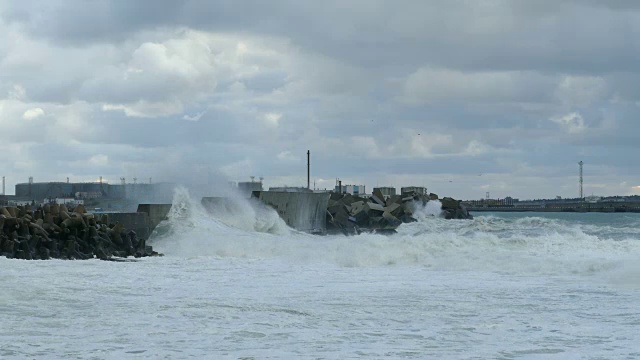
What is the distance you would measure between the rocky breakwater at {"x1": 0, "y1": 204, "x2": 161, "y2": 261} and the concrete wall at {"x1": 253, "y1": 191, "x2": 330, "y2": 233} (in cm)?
1164

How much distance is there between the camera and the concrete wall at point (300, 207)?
1278 inches

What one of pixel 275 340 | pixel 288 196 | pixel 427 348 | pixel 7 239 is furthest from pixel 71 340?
pixel 288 196

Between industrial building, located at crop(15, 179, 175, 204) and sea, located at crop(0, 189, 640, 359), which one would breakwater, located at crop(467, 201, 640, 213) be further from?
sea, located at crop(0, 189, 640, 359)

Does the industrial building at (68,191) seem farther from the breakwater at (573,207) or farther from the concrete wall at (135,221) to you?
the breakwater at (573,207)

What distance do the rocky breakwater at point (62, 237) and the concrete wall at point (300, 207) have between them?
11.6 metres

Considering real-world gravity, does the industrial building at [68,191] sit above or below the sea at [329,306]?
above

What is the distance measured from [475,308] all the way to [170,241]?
13059mm

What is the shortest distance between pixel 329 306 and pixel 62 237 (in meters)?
9.76

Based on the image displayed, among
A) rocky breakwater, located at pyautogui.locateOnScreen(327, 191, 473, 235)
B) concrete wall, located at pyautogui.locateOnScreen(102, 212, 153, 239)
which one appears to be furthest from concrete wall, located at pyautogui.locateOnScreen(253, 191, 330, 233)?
concrete wall, located at pyautogui.locateOnScreen(102, 212, 153, 239)

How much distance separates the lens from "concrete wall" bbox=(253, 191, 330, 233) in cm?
3247

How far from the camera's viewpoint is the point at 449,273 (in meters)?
16.5

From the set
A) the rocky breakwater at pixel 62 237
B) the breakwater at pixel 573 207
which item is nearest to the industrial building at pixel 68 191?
the rocky breakwater at pixel 62 237

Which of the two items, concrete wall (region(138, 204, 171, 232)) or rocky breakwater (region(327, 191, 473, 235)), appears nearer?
concrete wall (region(138, 204, 171, 232))

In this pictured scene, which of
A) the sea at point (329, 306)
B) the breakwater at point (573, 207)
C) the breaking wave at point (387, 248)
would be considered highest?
the breakwater at point (573, 207)
